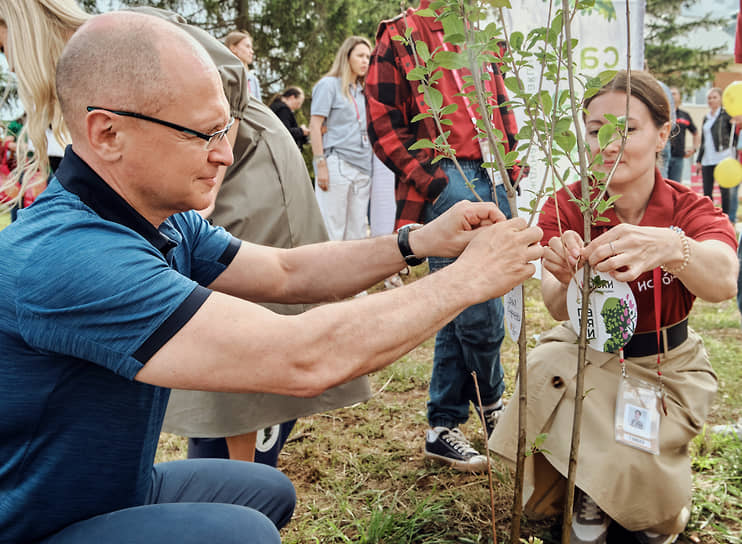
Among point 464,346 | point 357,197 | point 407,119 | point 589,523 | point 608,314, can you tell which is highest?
point 407,119

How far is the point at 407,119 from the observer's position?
2.57 metres

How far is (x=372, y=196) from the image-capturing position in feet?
19.0

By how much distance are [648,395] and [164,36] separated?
1.65 m

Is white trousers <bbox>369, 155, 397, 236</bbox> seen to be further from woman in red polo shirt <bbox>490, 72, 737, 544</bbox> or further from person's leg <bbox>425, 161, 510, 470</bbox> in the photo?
woman in red polo shirt <bbox>490, 72, 737, 544</bbox>

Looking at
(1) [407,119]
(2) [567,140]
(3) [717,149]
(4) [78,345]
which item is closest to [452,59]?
(2) [567,140]

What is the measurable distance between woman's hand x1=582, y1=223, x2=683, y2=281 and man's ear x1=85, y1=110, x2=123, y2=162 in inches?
41.6

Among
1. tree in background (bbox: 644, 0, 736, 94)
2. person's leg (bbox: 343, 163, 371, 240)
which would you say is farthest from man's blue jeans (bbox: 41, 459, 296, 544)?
tree in background (bbox: 644, 0, 736, 94)

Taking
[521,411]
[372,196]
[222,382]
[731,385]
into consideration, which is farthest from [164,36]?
[372,196]

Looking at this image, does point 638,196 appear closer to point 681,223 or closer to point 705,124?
point 681,223

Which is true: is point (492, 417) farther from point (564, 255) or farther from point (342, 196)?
point (342, 196)

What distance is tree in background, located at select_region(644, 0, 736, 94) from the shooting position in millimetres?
16359

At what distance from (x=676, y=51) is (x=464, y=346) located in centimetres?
1729

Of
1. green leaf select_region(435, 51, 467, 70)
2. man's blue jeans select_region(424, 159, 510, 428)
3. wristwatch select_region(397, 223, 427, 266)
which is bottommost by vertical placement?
man's blue jeans select_region(424, 159, 510, 428)

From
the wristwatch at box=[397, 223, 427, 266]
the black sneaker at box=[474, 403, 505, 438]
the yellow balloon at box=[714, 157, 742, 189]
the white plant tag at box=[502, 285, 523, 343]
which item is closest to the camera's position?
the white plant tag at box=[502, 285, 523, 343]
